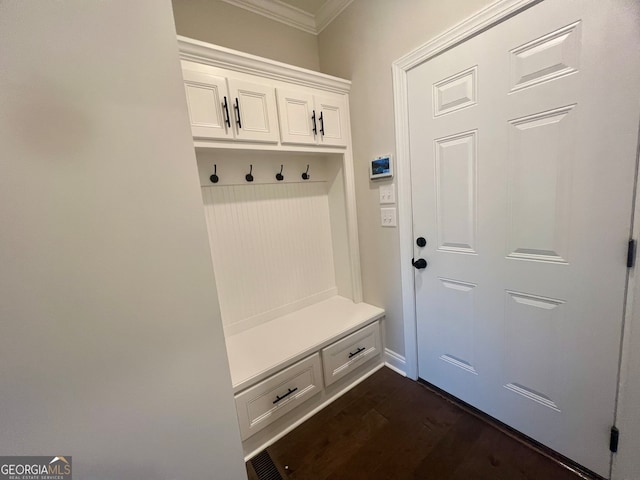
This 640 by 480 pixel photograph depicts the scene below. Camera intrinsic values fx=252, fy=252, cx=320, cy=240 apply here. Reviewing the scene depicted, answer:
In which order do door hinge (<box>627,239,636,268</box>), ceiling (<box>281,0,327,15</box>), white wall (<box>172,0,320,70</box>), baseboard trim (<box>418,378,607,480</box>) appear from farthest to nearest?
ceiling (<box>281,0,327,15</box>), white wall (<box>172,0,320,70</box>), baseboard trim (<box>418,378,607,480</box>), door hinge (<box>627,239,636,268</box>)

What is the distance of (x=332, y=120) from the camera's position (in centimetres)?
183

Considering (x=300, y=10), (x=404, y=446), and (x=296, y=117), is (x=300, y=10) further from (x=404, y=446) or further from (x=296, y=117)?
(x=404, y=446)

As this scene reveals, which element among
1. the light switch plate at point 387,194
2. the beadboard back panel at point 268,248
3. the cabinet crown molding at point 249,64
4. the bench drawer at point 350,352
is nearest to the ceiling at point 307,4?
the cabinet crown molding at point 249,64

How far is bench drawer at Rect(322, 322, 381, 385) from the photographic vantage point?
168 cm

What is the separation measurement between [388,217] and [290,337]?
3.52 feet

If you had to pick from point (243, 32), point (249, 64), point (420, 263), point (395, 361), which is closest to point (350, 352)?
point (395, 361)

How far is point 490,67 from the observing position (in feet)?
3.94

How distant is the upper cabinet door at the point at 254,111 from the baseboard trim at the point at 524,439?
6.62 feet

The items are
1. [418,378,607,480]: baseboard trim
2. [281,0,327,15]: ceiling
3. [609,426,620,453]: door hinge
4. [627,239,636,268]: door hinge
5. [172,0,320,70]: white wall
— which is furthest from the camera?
[281,0,327,15]: ceiling

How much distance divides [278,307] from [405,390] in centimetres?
110

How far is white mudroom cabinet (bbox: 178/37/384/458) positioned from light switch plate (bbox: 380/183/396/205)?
0.93 ft

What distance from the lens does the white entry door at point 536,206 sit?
3.15ft

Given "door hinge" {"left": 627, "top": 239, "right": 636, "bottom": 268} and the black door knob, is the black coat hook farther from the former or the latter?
"door hinge" {"left": 627, "top": 239, "right": 636, "bottom": 268}

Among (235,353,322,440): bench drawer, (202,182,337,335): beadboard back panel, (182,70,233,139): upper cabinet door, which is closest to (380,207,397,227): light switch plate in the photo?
(202,182,337,335): beadboard back panel
